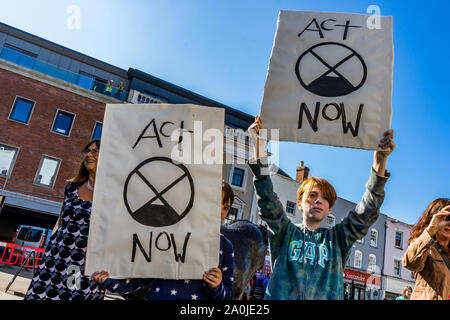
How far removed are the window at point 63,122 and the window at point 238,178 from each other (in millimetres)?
10104

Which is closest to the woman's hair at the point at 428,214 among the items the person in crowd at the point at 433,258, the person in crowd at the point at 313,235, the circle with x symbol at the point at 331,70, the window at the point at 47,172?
the person in crowd at the point at 433,258

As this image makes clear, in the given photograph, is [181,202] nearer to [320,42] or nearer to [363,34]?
[320,42]

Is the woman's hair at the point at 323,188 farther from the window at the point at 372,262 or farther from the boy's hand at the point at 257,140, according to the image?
the window at the point at 372,262

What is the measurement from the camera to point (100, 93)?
1958 centimetres

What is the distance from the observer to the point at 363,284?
28.9m

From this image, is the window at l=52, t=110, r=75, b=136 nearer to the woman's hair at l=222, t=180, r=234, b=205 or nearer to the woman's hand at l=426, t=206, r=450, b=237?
the woman's hair at l=222, t=180, r=234, b=205

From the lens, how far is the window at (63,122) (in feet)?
60.2

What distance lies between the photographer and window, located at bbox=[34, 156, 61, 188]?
17.4 metres

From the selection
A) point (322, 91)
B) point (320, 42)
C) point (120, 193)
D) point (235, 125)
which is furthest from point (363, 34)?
point (235, 125)

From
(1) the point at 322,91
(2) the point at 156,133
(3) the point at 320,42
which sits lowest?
(2) the point at 156,133

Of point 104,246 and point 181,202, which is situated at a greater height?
point 181,202

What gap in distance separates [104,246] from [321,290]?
48.9 inches

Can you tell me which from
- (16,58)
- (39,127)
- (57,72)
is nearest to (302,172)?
(57,72)

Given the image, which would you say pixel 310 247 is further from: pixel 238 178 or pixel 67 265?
pixel 238 178
